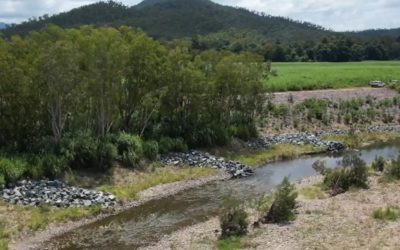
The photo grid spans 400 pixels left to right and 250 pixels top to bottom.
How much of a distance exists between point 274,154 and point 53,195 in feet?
80.7

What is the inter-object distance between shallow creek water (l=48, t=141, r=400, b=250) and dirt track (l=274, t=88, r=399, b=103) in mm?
27634

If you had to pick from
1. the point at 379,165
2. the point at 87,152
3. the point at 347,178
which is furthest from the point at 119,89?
the point at 379,165

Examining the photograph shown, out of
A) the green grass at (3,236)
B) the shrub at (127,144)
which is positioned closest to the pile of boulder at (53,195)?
the green grass at (3,236)

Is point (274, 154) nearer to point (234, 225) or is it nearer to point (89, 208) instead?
point (89, 208)

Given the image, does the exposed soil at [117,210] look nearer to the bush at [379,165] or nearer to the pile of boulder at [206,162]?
the pile of boulder at [206,162]

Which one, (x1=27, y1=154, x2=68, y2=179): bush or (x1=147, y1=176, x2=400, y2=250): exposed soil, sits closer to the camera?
(x1=147, y1=176, x2=400, y2=250): exposed soil

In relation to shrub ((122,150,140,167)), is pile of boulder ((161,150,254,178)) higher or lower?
lower

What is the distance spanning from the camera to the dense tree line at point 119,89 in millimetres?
39125

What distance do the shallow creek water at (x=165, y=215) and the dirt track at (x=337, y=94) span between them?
27.6 meters

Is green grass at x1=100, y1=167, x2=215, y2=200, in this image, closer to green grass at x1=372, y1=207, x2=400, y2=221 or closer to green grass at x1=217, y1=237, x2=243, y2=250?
green grass at x1=217, y1=237, x2=243, y2=250

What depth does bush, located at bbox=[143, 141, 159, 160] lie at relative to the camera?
1796 inches

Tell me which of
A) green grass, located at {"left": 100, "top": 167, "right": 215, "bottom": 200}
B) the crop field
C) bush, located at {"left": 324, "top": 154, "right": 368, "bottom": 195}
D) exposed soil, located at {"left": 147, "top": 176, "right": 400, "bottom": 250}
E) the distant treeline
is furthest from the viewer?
the distant treeline

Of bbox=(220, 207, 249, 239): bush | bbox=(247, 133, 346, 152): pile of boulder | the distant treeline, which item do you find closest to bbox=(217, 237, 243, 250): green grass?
bbox=(220, 207, 249, 239): bush

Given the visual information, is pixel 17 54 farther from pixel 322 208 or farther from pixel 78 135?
pixel 322 208
